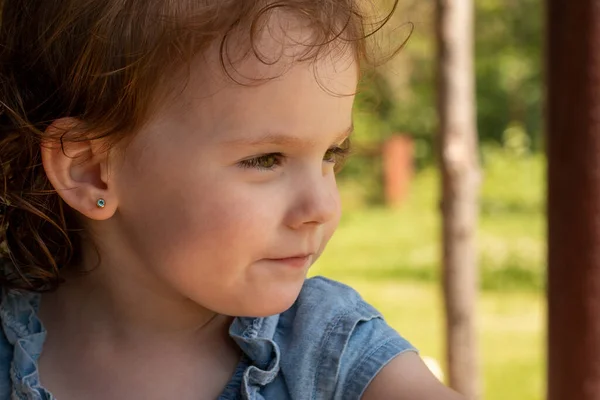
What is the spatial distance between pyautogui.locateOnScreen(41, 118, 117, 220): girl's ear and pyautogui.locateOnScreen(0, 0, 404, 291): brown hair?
0.05ft

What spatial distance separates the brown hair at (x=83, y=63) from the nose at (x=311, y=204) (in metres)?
0.19

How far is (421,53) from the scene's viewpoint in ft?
38.8

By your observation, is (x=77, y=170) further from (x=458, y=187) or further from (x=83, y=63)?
(x=458, y=187)

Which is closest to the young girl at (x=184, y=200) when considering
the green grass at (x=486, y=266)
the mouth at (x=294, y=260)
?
the mouth at (x=294, y=260)

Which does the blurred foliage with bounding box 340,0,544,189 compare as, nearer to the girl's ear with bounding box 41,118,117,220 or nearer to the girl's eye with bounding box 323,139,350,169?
the girl's eye with bounding box 323,139,350,169

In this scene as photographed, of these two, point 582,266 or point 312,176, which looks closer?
point 312,176

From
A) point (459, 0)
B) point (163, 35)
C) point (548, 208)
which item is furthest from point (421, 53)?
point (163, 35)

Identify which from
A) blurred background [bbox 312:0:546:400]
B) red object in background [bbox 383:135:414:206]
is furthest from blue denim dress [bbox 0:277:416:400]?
red object in background [bbox 383:135:414:206]

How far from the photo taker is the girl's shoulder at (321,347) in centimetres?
149

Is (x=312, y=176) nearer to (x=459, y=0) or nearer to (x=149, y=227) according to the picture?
(x=149, y=227)

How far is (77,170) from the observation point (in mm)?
1526

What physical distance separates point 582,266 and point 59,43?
3.80ft

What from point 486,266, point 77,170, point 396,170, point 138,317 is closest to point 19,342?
point 138,317

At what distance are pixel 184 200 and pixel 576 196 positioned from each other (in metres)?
0.94
